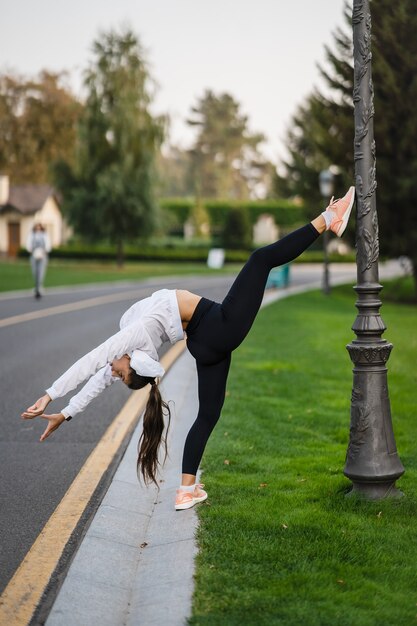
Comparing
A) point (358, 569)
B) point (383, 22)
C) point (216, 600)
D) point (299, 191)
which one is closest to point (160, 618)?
point (216, 600)

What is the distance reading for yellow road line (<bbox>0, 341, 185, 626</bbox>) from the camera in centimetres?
385

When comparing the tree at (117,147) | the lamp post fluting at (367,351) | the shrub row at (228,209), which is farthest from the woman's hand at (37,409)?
the shrub row at (228,209)

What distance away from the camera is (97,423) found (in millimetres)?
8094

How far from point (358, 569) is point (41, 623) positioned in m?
1.51

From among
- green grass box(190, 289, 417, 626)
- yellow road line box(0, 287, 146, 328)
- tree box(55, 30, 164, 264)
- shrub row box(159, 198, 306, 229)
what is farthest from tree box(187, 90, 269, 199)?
green grass box(190, 289, 417, 626)

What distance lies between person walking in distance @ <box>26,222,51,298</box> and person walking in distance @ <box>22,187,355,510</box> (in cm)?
1745

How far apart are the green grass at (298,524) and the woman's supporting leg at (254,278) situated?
1.08 m

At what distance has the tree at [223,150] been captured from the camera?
8512 centimetres

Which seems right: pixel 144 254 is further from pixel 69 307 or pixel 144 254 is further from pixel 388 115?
pixel 69 307

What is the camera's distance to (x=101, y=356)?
4.80m

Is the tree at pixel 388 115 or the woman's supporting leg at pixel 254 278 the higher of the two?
the tree at pixel 388 115

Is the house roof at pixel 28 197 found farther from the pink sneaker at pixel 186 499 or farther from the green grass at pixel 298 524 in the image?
the pink sneaker at pixel 186 499

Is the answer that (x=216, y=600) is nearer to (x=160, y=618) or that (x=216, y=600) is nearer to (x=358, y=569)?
(x=160, y=618)

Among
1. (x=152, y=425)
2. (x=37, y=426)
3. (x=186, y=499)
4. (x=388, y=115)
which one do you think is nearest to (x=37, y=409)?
(x=152, y=425)
